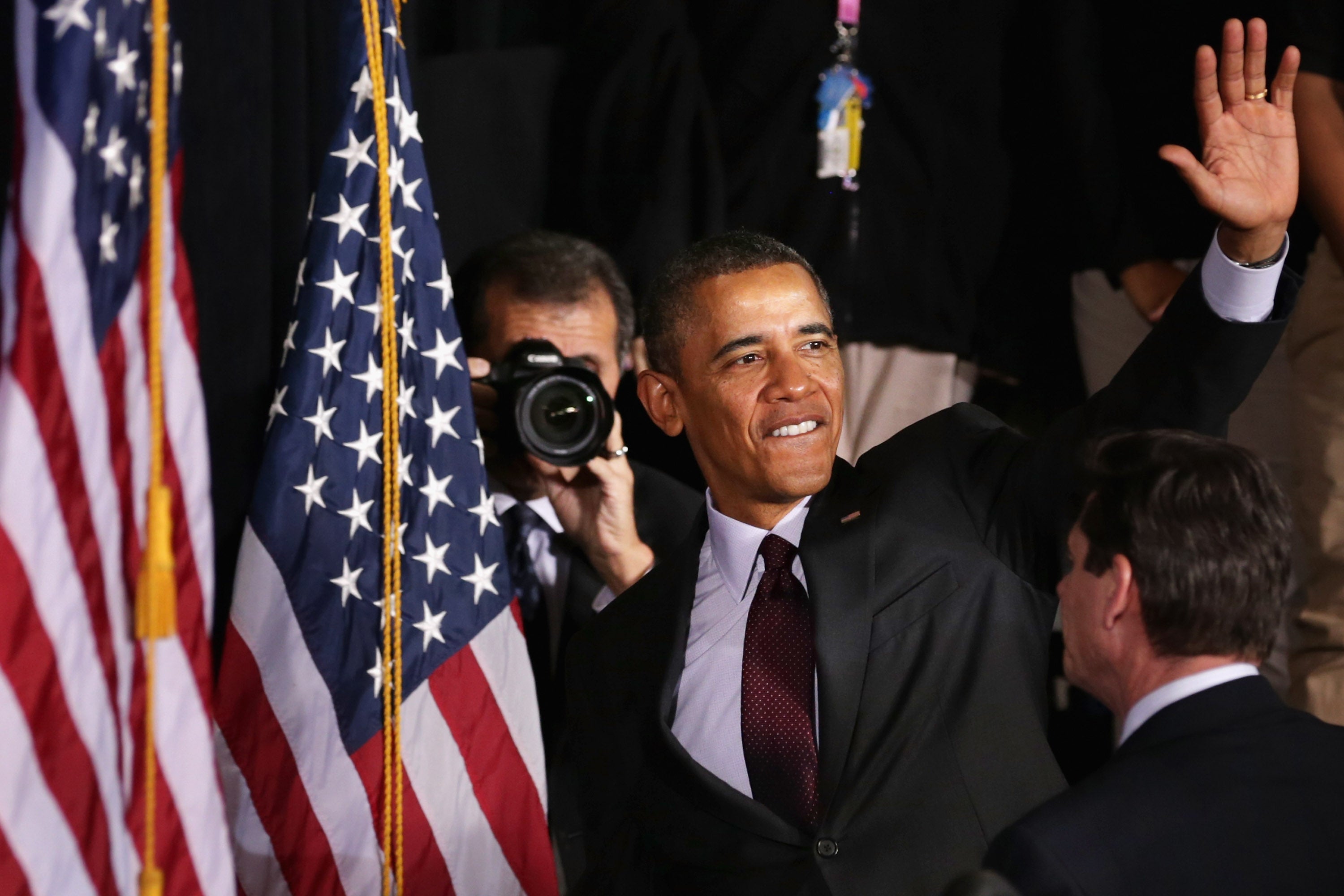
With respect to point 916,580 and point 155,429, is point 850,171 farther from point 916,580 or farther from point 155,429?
point 155,429

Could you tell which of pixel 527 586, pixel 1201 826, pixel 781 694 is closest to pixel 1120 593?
pixel 1201 826

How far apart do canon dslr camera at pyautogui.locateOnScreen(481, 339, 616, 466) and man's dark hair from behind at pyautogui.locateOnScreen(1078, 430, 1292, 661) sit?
112 centimetres

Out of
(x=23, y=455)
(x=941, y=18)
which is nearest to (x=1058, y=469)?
(x=23, y=455)

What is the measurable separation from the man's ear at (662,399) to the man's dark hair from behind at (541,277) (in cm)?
56

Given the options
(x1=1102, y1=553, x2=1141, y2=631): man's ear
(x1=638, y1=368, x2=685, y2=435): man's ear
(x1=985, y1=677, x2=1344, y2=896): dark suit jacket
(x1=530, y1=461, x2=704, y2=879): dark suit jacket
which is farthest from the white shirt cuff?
(x1=530, y1=461, x2=704, y2=879): dark suit jacket

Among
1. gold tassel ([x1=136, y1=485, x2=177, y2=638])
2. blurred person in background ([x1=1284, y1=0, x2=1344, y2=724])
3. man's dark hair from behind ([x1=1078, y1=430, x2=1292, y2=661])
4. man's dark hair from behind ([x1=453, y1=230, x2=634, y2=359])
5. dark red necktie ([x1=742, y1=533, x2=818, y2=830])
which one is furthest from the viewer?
man's dark hair from behind ([x1=453, y1=230, x2=634, y2=359])

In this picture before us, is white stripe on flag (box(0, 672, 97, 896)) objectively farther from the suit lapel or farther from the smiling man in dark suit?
the suit lapel

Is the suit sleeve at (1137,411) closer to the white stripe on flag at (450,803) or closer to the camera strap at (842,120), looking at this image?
the white stripe on flag at (450,803)

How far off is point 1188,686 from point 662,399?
965 mm

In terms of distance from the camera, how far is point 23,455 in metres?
1.43

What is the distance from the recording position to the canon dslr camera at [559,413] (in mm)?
2305

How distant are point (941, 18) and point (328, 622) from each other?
1.69 m

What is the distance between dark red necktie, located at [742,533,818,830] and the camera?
1735 millimetres

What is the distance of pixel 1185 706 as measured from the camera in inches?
50.3
